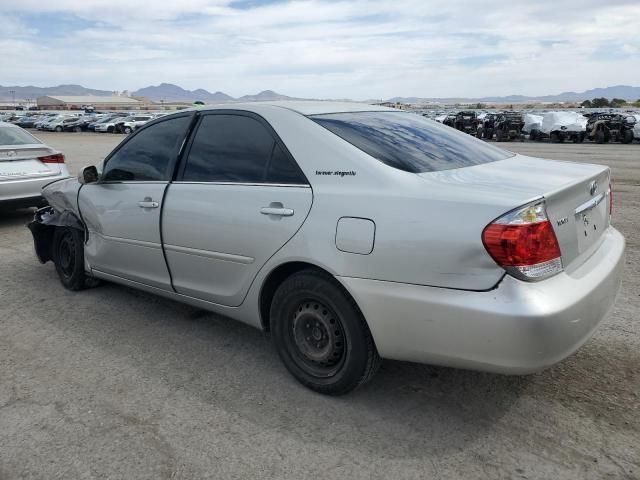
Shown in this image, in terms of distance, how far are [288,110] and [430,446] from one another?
209cm

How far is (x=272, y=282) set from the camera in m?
3.45

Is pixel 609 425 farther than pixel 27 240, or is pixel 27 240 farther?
pixel 27 240

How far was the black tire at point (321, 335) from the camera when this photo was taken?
3025mm

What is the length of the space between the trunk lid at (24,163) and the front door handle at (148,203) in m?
4.71

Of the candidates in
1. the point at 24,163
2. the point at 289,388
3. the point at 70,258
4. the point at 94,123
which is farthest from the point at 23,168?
the point at 94,123

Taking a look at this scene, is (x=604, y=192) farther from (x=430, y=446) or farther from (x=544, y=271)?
(x=430, y=446)

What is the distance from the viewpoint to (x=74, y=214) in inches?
199

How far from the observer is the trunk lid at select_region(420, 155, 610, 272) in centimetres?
272

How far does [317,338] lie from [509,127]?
101 feet

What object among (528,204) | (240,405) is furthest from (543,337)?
(240,405)

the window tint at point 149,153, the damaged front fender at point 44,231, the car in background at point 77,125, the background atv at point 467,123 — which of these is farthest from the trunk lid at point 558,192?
the car in background at point 77,125

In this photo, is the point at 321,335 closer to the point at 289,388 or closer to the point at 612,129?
the point at 289,388

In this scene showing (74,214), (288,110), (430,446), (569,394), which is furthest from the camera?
(74,214)

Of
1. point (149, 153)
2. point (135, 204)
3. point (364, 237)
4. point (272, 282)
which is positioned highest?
point (149, 153)
